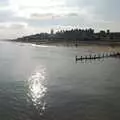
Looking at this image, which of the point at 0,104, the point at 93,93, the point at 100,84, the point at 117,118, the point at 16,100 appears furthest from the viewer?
the point at 100,84

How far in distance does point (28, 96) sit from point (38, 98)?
188 centimetres

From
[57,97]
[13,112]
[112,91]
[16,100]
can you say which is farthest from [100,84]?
[13,112]

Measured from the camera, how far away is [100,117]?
30.5 metres

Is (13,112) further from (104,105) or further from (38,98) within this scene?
(104,105)

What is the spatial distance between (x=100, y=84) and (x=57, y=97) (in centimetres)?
1338

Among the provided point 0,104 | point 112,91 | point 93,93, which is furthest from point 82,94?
point 0,104

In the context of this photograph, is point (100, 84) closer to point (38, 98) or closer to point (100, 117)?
point (38, 98)

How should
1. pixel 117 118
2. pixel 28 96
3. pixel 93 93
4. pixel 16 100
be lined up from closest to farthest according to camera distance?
1. pixel 117 118
2. pixel 16 100
3. pixel 28 96
4. pixel 93 93

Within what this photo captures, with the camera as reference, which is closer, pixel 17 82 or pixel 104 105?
pixel 104 105

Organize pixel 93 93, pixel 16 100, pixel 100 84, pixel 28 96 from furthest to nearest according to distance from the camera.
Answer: pixel 100 84, pixel 93 93, pixel 28 96, pixel 16 100

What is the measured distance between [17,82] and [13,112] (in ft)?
63.6

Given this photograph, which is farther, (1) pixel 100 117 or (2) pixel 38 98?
(2) pixel 38 98

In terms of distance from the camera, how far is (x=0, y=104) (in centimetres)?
3450

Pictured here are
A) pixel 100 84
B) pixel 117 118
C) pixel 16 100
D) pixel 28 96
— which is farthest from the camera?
pixel 100 84
